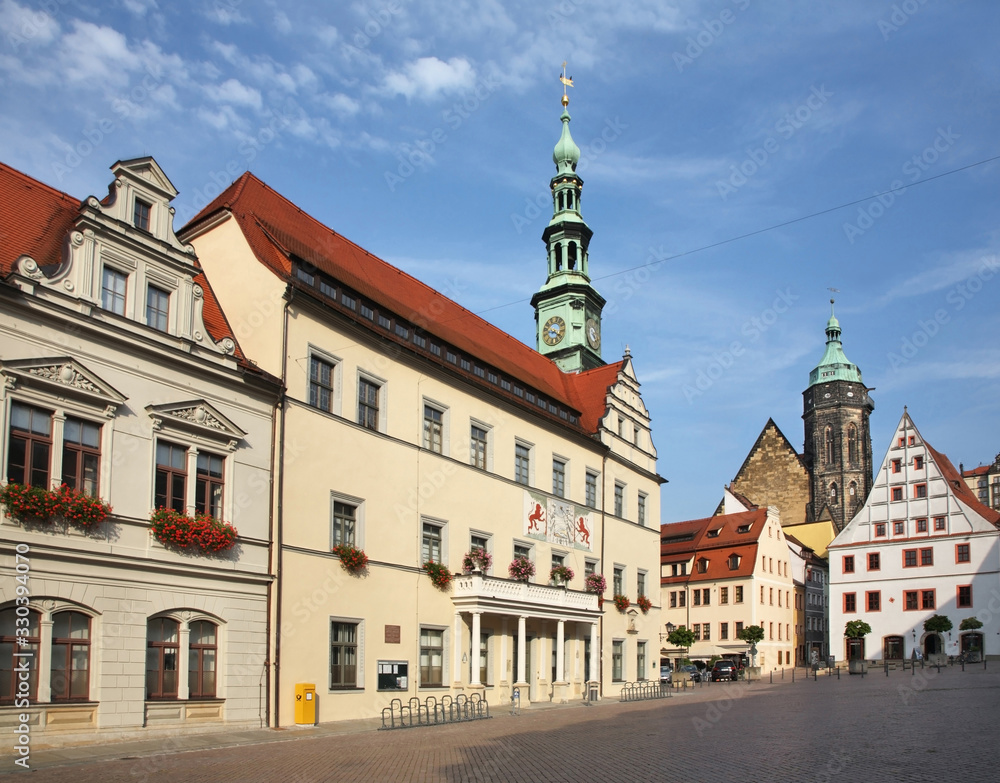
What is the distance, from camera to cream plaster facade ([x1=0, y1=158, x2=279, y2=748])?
1822 centimetres

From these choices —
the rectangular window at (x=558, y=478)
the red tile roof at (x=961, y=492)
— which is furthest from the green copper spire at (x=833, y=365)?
the rectangular window at (x=558, y=478)

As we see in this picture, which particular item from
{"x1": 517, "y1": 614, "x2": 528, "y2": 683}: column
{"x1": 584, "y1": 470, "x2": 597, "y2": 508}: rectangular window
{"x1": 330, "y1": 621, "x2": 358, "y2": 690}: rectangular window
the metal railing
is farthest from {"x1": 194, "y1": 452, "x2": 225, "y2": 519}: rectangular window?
{"x1": 584, "y1": 470, "x2": 597, "y2": 508}: rectangular window

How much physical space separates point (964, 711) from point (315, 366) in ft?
63.5

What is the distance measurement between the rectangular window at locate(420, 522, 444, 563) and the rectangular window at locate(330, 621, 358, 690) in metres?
4.04

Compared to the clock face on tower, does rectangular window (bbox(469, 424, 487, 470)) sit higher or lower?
lower

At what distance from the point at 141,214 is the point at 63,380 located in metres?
4.94

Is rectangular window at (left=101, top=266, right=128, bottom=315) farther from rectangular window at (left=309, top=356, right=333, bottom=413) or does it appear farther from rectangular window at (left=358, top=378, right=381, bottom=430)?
rectangular window at (left=358, top=378, right=381, bottom=430)

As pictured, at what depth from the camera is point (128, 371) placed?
20641mm

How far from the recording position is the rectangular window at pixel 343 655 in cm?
2541

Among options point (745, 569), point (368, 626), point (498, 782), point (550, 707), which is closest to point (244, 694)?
point (368, 626)

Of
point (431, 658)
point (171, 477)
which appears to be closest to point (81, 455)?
point (171, 477)

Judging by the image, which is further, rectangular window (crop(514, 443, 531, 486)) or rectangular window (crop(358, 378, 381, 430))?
rectangular window (crop(514, 443, 531, 486))

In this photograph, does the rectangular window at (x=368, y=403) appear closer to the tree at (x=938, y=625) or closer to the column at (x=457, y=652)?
the column at (x=457, y=652)

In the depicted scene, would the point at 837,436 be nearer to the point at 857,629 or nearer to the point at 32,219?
the point at 857,629
